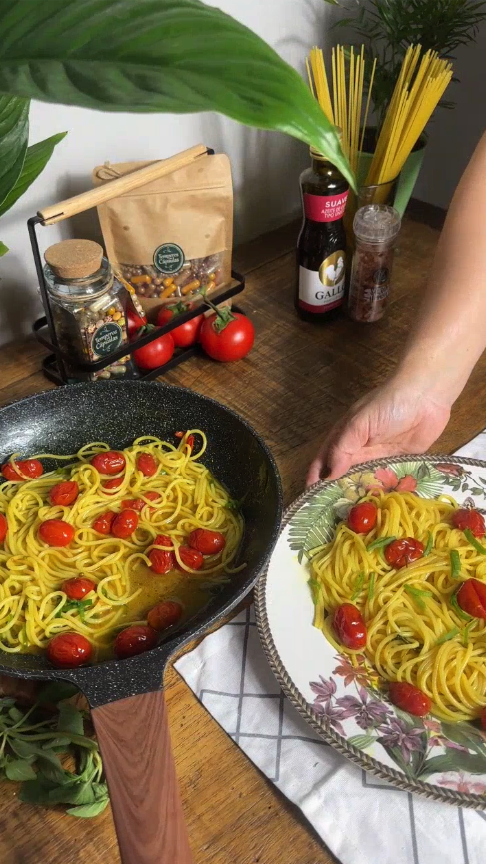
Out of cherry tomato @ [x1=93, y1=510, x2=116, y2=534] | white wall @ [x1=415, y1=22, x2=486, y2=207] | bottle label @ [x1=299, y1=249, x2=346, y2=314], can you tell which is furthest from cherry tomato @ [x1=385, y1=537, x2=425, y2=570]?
white wall @ [x1=415, y1=22, x2=486, y2=207]

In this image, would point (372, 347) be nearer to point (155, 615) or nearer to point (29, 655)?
point (155, 615)

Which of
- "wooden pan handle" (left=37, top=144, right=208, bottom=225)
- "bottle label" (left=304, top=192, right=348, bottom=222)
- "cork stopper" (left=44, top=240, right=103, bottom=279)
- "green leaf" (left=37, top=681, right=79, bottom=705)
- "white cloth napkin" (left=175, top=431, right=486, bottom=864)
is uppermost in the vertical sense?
"wooden pan handle" (left=37, top=144, right=208, bottom=225)

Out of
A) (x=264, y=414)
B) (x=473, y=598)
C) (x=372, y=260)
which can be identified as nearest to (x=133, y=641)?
(x=473, y=598)

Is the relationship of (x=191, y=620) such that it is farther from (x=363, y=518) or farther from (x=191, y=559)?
(x=363, y=518)

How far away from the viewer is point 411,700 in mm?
703

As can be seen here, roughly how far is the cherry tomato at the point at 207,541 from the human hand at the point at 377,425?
0.52 ft

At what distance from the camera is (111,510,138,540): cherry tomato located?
873 mm

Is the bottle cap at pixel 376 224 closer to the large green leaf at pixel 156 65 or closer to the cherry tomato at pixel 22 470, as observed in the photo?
the cherry tomato at pixel 22 470

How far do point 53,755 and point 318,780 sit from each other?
0.26 m

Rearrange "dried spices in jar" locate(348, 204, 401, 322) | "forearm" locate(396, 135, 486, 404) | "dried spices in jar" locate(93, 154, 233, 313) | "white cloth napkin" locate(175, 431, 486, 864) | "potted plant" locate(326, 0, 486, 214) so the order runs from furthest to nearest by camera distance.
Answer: "potted plant" locate(326, 0, 486, 214), "dried spices in jar" locate(348, 204, 401, 322), "dried spices in jar" locate(93, 154, 233, 313), "forearm" locate(396, 135, 486, 404), "white cloth napkin" locate(175, 431, 486, 864)

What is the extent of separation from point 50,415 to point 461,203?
67 cm

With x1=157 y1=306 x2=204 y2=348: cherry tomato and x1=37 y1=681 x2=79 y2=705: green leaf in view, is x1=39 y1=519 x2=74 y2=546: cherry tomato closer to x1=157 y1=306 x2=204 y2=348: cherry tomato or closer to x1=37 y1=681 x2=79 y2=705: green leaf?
x1=37 y1=681 x2=79 y2=705: green leaf

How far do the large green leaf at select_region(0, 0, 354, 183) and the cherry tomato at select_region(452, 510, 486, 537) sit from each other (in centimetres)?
66

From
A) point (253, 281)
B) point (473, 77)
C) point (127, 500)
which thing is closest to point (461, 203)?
point (253, 281)
